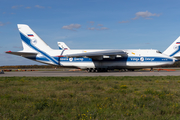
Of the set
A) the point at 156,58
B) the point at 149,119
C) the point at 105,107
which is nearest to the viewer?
the point at 149,119

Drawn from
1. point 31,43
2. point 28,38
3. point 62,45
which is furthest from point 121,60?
point 62,45

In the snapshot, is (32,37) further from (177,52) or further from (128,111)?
(128,111)

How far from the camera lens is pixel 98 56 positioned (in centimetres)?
3494

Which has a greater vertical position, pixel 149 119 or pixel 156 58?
pixel 156 58

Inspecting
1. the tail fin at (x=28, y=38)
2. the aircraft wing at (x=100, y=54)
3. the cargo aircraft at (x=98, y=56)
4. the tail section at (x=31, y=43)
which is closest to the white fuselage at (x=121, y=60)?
the cargo aircraft at (x=98, y=56)

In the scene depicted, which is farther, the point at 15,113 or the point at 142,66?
the point at 142,66

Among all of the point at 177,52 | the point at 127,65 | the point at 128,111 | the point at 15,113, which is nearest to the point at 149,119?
the point at 128,111

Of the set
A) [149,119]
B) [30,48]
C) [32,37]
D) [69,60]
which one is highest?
[32,37]

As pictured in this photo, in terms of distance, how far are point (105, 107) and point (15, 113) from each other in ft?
11.8

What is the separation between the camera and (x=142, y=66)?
116 ft

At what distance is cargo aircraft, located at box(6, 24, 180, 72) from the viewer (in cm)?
3462

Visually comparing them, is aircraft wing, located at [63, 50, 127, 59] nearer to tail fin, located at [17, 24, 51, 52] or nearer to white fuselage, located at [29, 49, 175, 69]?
white fuselage, located at [29, 49, 175, 69]

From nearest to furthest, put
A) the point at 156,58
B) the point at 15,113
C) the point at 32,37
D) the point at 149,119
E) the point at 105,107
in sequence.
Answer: the point at 149,119 < the point at 15,113 < the point at 105,107 < the point at 156,58 < the point at 32,37

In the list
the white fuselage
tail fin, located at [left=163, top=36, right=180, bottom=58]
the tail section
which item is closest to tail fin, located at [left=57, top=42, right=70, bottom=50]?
the white fuselage
